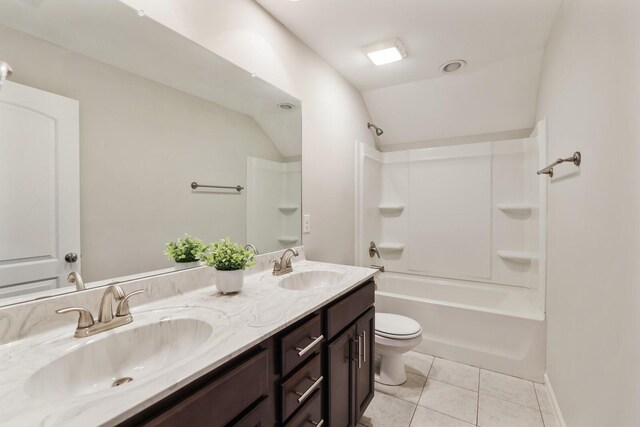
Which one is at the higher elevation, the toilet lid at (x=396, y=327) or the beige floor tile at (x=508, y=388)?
the toilet lid at (x=396, y=327)

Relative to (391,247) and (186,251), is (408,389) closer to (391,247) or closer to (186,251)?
(391,247)

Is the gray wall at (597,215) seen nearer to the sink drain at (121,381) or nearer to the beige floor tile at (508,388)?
the beige floor tile at (508,388)

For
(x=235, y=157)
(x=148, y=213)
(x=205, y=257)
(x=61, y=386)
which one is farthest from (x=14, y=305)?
(x=235, y=157)

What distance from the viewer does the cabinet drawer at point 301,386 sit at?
0.96 meters

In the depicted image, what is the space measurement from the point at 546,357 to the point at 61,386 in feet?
8.65

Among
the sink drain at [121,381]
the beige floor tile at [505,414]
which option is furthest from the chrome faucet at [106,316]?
the beige floor tile at [505,414]

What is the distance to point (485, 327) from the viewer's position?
2219 millimetres

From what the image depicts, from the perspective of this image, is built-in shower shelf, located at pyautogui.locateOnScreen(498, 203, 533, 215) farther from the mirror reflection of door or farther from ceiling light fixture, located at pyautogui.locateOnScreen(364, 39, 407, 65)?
the mirror reflection of door

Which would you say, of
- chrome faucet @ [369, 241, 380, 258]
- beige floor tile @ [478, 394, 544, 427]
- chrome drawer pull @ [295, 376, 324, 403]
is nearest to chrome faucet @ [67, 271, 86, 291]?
chrome drawer pull @ [295, 376, 324, 403]

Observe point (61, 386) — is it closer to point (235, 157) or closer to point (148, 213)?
point (148, 213)

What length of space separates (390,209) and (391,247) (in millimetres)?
444

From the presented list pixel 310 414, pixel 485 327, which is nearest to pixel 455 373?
pixel 485 327

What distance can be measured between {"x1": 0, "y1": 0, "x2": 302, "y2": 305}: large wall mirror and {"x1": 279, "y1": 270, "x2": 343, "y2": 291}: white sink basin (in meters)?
0.39

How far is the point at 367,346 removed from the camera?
1.58 metres
